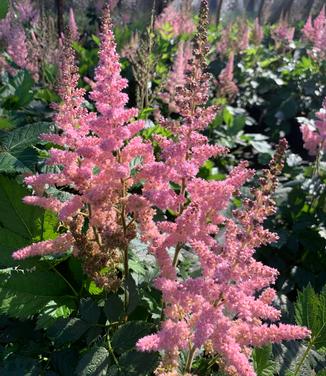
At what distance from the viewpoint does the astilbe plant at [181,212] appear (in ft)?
3.95

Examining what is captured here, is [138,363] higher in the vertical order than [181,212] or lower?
lower

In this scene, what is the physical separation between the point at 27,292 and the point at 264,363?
37.0 inches

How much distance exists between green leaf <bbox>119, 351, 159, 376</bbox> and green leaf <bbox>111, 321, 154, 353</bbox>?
0.04m

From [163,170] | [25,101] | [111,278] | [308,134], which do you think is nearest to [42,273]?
[111,278]

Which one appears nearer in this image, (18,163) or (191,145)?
(191,145)

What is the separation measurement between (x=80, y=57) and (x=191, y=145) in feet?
19.7

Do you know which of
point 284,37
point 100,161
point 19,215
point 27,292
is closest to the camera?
point 100,161

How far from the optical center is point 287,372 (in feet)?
5.23

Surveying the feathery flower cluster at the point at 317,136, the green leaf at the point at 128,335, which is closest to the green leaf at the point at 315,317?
the green leaf at the point at 128,335

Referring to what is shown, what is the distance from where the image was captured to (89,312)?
158cm

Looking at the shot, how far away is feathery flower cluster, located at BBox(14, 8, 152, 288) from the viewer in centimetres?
135

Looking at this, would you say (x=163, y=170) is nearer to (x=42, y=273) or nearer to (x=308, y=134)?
(x=42, y=273)

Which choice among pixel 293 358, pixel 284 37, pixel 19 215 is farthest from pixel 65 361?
pixel 284 37

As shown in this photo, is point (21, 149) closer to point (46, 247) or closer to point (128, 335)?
point (46, 247)
